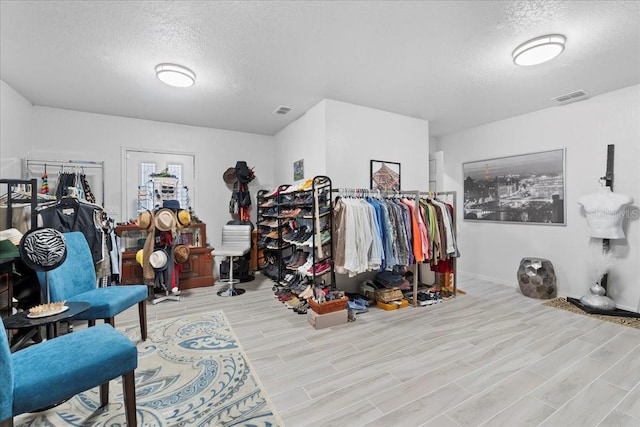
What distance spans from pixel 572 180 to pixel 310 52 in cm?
394

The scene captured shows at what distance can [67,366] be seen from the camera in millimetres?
1212

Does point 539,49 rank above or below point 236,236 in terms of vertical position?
above

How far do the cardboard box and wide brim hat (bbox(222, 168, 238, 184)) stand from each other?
123 inches

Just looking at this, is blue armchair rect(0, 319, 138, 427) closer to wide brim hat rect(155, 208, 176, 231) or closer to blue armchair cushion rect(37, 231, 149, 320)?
blue armchair cushion rect(37, 231, 149, 320)

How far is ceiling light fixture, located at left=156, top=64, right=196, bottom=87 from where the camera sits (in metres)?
2.76

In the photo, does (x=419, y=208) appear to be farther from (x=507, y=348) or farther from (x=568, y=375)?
(x=568, y=375)

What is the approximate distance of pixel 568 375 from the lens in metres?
2.02

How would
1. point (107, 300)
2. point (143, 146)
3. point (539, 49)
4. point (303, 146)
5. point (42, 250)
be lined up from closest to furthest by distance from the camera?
1. point (42, 250)
2. point (107, 300)
3. point (539, 49)
4. point (303, 146)
5. point (143, 146)

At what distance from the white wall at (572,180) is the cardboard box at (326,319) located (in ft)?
10.4

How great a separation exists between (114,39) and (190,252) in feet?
9.47

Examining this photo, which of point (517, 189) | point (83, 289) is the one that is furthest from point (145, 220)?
point (517, 189)

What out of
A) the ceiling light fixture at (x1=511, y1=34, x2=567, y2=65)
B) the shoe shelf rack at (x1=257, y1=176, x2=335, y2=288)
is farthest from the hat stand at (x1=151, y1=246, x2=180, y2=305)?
the ceiling light fixture at (x1=511, y1=34, x2=567, y2=65)

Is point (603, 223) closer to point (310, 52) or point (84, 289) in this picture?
point (310, 52)

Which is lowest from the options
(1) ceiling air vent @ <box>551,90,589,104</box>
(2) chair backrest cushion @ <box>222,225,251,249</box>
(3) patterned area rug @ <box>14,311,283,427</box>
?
(3) patterned area rug @ <box>14,311,283,427</box>
